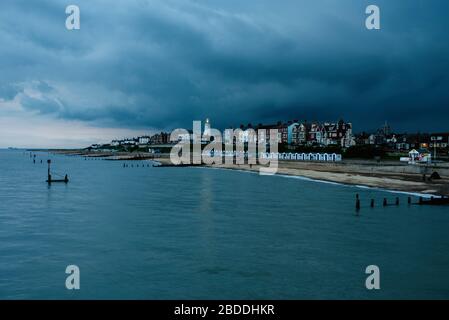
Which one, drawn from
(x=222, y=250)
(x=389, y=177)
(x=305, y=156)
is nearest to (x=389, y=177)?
(x=389, y=177)

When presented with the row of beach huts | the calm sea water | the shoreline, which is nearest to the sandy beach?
the shoreline

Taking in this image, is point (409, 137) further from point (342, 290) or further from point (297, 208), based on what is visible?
point (342, 290)

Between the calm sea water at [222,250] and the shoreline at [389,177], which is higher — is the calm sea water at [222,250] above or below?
below

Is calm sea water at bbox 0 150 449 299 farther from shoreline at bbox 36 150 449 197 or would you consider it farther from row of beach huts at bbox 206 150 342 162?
row of beach huts at bbox 206 150 342 162

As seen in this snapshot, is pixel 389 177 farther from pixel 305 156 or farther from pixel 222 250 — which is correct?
pixel 305 156

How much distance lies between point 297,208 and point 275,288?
2626 centimetres

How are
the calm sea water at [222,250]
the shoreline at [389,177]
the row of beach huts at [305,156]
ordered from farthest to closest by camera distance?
the row of beach huts at [305,156], the shoreline at [389,177], the calm sea water at [222,250]

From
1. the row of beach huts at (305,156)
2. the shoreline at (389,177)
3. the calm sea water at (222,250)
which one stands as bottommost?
the calm sea water at (222,250)

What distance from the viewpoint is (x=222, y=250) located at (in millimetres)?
27891

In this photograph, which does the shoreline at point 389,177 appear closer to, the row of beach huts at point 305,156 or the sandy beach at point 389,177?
the sandy beach at point 389,177

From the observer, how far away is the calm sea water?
21047mm

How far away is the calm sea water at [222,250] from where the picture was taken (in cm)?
2105

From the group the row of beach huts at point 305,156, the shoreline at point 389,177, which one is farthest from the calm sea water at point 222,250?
the row of beach huts at point 305,156

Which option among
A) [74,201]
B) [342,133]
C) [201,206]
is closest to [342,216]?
[201,206]
